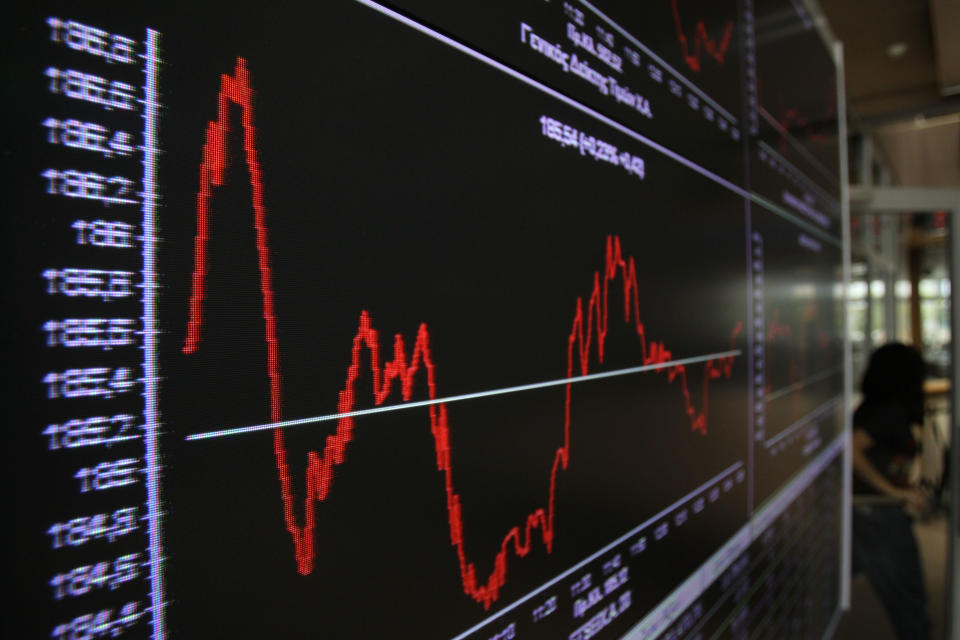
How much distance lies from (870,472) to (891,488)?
75 millimetres

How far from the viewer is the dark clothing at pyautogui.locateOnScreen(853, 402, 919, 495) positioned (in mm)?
1957

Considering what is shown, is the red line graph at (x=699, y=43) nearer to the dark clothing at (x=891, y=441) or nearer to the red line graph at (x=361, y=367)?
the red line graph at (x=361, y=367)

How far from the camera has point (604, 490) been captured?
2.33ft

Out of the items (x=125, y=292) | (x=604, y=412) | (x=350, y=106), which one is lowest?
(x=604, y=412)

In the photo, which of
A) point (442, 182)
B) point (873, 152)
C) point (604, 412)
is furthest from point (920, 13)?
point (442, 182)

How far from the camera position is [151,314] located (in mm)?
321

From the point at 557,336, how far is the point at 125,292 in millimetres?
419

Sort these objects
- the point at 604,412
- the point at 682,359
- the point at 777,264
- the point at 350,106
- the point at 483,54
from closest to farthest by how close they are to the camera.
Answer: the point at 350,106, the point at 483,54, the point at 604,412, the point at 682,359, the point at 777,264

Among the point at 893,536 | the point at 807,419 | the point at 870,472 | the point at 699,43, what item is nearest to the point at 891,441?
the point at 870,472

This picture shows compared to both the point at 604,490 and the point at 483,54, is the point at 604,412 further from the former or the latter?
the point at 483,54

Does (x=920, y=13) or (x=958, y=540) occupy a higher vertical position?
(x=920, y=13)

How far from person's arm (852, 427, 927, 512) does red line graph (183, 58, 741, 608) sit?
5.69ft

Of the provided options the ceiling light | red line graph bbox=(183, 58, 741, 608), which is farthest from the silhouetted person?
red line graph bbox=(183, 58, 741, 608)

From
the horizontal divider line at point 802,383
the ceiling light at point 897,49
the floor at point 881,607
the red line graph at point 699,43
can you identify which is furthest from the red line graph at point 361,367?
the ceiling light at point 897,49
